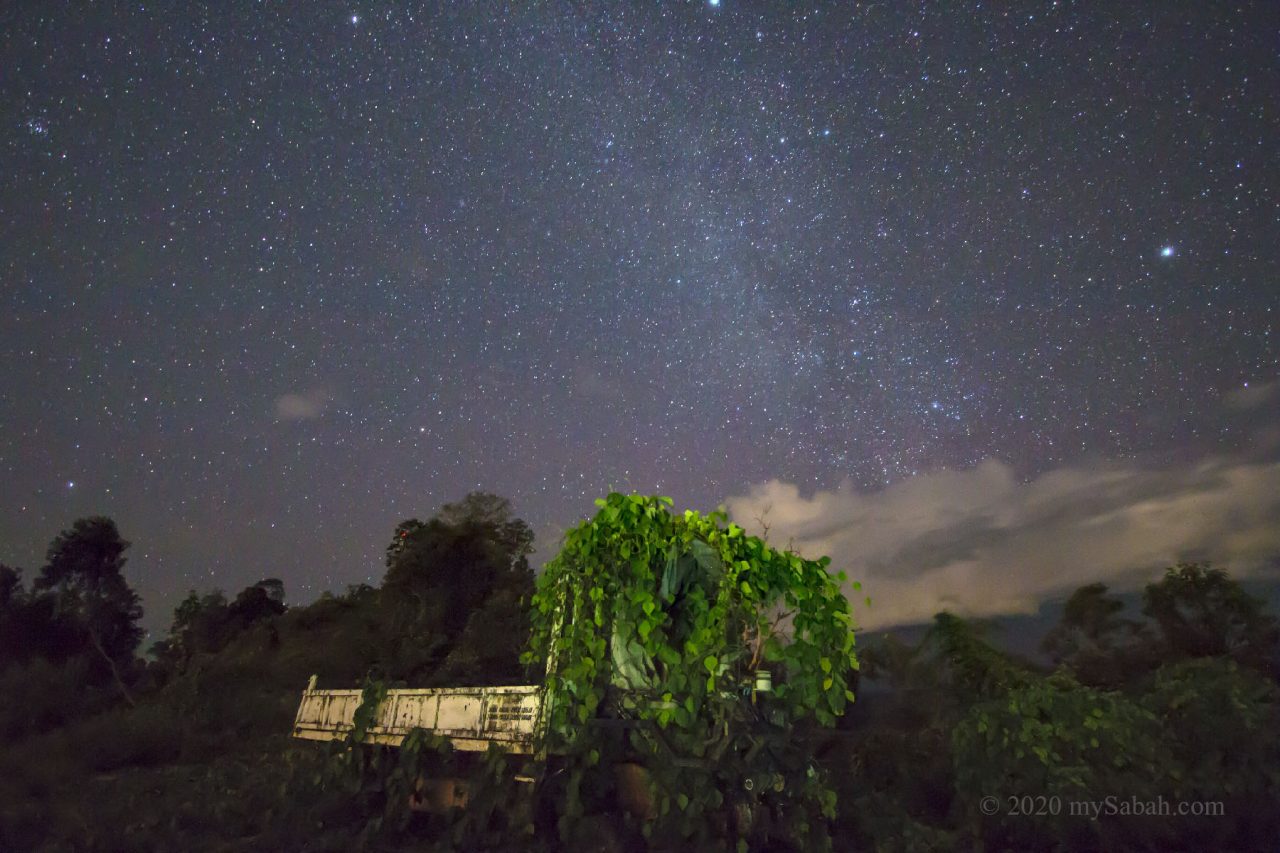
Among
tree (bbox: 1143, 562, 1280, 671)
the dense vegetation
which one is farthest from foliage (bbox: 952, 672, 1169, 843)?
tree (bbox: 1143, 562, 1280, 671)

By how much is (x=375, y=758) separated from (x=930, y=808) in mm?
7483

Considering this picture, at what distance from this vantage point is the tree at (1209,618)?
14203 mm

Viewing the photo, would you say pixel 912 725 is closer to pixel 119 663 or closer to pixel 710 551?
Answer: pixel 710 551

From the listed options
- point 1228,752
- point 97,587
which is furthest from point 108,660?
point 1228,752

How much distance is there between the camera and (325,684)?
21484 mm

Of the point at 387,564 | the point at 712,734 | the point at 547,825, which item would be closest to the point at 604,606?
the point at 712,734

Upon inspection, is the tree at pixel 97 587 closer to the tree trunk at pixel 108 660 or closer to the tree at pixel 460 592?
the tree trunk at pixel 108 660

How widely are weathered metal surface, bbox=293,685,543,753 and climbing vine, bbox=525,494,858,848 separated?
1.18 feet

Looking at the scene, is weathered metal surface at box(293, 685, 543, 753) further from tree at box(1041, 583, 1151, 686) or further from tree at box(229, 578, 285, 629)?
tree at box(229, 578, 285, 629)

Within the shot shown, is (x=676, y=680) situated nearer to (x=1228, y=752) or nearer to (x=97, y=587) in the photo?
(x=1228, y=752)

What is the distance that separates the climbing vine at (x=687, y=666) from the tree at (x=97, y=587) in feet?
104

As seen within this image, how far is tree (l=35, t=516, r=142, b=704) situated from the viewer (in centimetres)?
2936

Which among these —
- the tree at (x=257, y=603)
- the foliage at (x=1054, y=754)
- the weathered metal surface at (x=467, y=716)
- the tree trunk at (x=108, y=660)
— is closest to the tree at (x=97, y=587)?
the tree trunk at (x=108, y=660)

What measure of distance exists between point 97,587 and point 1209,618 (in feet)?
131
